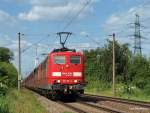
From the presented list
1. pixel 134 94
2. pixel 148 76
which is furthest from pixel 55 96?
pixel 148 76

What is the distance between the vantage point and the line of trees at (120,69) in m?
52.0

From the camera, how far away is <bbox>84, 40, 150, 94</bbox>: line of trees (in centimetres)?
5203

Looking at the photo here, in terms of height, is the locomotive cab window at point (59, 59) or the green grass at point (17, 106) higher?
the locomotive cab window at point (59, 59)

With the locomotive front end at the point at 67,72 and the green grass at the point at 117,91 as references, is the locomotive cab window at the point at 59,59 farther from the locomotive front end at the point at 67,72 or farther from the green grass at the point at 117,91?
the green grass at the point at 117,91

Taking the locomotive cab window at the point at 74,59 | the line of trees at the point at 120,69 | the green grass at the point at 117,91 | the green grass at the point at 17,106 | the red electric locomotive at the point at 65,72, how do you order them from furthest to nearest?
the line of trees at the point at 120,69
the green grass at the point at 117,91
the locomotive cab window at the point at 74,59
the red electric locomotive at the point at 65,72
the green grass at the point at 17,106

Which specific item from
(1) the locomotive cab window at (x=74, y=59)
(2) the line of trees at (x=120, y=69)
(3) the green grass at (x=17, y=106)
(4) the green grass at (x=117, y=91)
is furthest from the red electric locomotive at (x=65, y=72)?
(2) the line of trees at (x=120, y=69)

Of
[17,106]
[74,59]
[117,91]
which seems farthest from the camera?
[117,91]

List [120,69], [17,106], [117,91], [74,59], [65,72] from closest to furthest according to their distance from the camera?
[17,106] → [65,72] → [74,59] → [117,91] → [120,69]

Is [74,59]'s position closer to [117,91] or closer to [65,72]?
[65,72]

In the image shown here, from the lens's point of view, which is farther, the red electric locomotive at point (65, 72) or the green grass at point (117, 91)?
the green grass at point (117, 91)

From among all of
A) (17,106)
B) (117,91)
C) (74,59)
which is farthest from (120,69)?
(17,106)

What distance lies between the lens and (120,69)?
64500mm

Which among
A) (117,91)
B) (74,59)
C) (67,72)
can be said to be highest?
(74,59)

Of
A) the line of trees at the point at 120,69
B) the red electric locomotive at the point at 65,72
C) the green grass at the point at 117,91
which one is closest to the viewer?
the red electric locomotive at the point at 65,72
